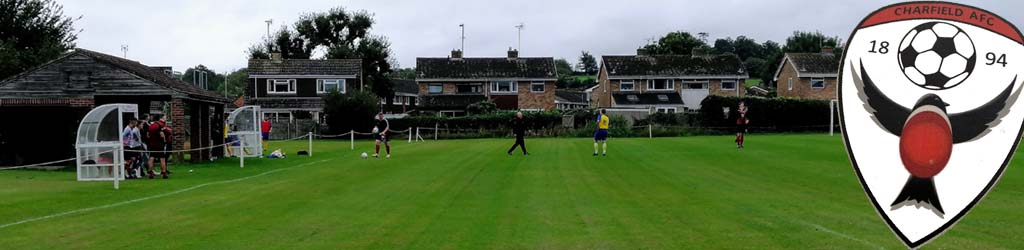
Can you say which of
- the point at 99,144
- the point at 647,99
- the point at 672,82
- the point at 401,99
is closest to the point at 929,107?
the point at 99,144

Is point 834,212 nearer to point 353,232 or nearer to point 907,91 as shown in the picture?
point 353,232

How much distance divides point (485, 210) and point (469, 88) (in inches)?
2418

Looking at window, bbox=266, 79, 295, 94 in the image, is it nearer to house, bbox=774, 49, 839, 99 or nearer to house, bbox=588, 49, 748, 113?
house, bbox=588, 49, 748, 113

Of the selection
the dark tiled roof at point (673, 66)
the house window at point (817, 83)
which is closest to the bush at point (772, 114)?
the house window at point (817, 83)

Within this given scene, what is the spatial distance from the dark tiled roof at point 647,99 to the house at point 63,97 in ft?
159

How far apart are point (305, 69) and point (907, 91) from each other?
6578 centimetres

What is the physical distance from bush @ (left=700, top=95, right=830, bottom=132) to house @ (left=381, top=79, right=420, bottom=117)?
44109 millimetres

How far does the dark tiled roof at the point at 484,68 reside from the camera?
73.2 m

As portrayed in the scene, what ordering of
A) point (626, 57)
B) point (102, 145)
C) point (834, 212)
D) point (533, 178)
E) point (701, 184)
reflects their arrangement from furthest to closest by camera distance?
point (626, 57), point (102, 145), point (533, 178), point (701, 184), point (834, 212)

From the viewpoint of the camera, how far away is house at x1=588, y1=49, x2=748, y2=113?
71938mm

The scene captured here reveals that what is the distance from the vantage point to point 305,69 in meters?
Result: 67.3

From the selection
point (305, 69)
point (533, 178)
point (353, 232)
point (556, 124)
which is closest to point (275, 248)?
point (353, 232)

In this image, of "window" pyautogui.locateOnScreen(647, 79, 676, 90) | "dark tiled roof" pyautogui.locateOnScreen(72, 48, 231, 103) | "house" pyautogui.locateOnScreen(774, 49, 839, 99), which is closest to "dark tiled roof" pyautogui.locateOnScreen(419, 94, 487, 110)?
"window" pyautogui.locateOnScreen(647, 79, 676, 90)

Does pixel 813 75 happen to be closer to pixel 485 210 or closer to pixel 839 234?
pixel 485 210
